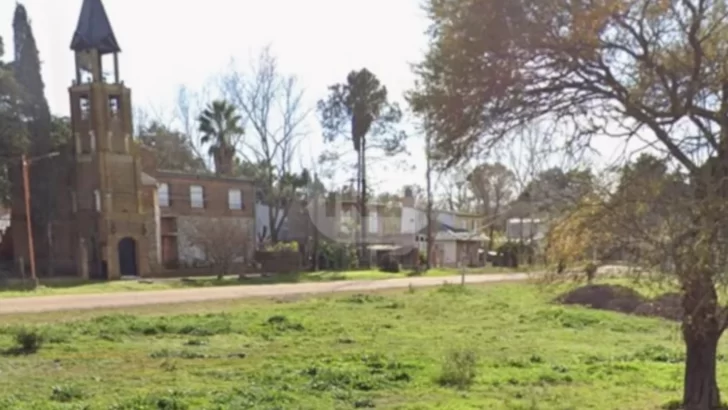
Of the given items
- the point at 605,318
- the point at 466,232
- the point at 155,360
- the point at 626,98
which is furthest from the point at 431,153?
the point at 466,232

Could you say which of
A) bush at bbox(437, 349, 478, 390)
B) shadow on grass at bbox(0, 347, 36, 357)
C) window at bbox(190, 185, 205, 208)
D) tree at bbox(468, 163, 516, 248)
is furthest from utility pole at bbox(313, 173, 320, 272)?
bush at bbox(437, 349, 478, 390)

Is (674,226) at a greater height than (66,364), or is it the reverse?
(674,226)

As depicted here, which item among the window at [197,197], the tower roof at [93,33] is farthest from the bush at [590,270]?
the window at [197,197]

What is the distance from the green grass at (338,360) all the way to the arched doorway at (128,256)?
19.3m

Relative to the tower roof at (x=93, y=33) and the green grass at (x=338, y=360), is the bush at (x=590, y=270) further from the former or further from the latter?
the tower roof at (x=93, y=33)

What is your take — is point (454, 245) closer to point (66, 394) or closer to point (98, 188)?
point (98, 188)

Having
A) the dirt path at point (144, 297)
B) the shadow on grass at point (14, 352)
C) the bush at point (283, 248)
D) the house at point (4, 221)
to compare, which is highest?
the house at point (4, 221)

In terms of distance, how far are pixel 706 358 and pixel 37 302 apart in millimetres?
21513

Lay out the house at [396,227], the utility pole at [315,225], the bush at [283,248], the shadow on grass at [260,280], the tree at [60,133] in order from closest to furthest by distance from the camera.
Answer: the shadow on grass at [260,280]
the tree at [60,133]
the bush at [283,248]
the utility pole at [315,225]
the house at [396,227]

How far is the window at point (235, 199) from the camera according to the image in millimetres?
49000

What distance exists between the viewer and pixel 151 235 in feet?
135

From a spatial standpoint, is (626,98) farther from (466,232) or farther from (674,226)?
(466,232)

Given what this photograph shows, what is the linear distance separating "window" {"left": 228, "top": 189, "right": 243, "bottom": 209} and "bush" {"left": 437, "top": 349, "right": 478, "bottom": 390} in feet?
128

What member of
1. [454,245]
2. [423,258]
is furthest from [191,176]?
[454,245]
